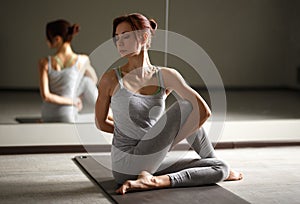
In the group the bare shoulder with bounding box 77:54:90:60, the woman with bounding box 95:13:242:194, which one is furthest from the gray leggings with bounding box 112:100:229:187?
the bare shoulder with bounding box 77:54:90:60

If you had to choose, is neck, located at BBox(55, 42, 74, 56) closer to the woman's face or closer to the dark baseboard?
the dark baseboard

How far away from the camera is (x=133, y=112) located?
3301 millimetres

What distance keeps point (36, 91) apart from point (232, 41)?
1580mm

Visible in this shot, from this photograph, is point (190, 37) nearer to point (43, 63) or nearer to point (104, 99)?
point (43, 63)

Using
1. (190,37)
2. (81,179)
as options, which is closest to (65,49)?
(190,37)

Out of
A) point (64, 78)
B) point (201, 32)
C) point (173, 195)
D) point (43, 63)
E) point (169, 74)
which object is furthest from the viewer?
point (201, 32)

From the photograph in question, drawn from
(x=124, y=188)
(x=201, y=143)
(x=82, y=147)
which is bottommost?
(x=82, y=147)

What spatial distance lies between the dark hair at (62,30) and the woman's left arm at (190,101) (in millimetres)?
1395

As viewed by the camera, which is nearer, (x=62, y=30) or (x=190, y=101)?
(x=190, y=101)

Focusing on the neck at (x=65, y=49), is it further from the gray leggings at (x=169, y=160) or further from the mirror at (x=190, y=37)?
the gray leggings at (x=169, y=160)

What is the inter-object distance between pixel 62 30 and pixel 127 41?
1.38 m

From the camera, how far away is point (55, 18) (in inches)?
177

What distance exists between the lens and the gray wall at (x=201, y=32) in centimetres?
433

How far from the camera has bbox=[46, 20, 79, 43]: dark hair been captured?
4.46 m
